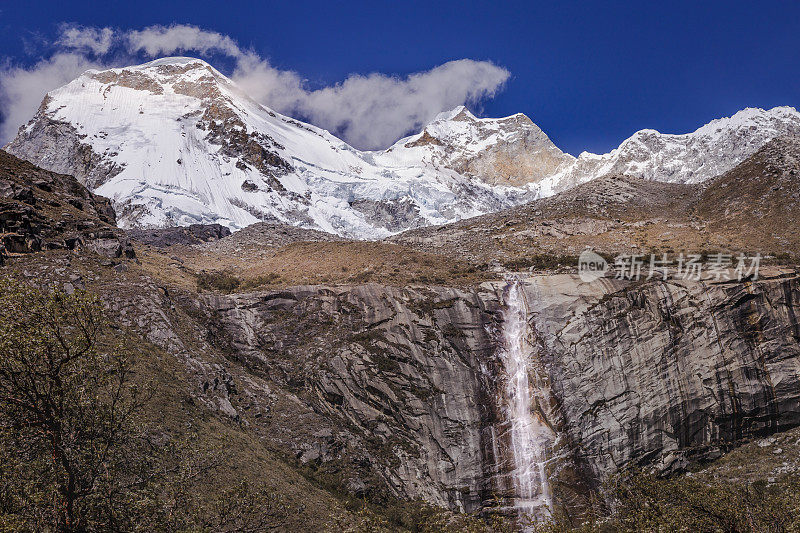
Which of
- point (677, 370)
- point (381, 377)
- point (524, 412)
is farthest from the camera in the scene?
point (381, 377)

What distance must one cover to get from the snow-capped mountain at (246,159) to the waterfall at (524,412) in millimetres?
77509

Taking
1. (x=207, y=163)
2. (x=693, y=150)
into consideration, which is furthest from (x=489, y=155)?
(x=207, y=163)

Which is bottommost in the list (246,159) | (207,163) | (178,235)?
(178,235)

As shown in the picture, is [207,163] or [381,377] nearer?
[381,377]

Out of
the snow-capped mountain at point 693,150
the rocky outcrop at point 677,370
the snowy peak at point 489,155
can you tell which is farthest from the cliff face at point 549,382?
the snowy peak at point 489,155

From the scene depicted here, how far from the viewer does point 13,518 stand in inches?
428

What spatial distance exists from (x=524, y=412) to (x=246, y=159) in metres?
110

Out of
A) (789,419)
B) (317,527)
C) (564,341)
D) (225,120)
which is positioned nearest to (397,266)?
(564,341)

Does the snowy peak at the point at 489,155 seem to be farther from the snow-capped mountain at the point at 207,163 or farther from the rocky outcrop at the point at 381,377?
the rocky outcrop at the point at 381,377

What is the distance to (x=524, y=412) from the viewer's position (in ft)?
114

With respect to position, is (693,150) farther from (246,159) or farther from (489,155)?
(246,159)

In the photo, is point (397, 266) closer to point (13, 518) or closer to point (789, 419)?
point (789, 419)

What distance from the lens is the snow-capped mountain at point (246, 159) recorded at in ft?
361

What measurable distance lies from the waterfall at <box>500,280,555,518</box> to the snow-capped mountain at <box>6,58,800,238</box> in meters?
77.5
